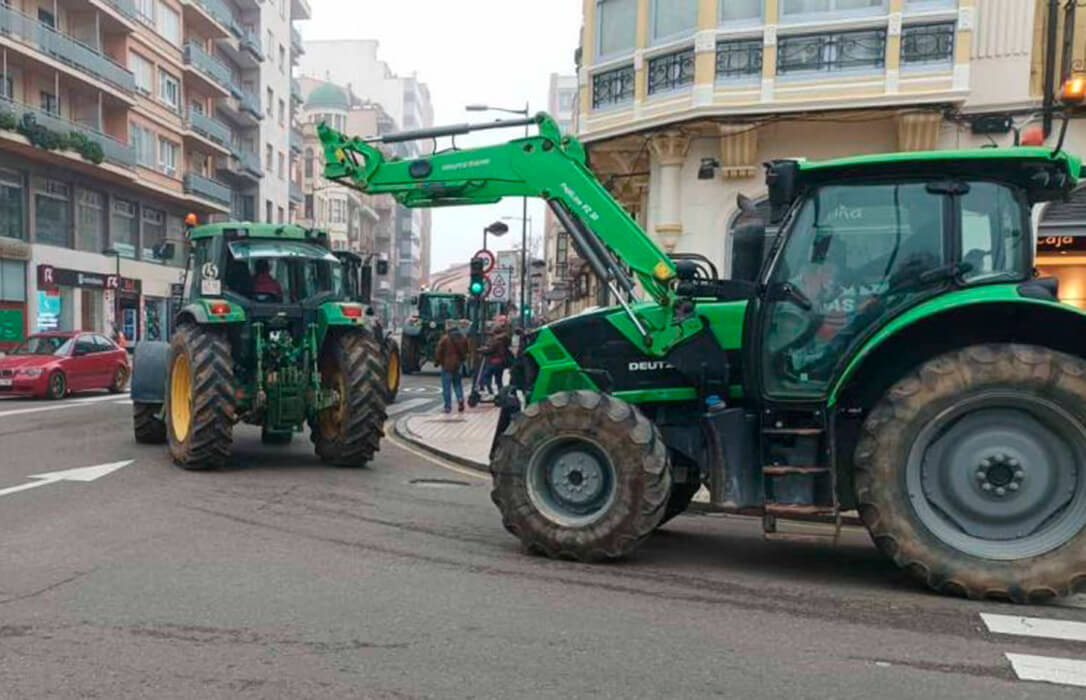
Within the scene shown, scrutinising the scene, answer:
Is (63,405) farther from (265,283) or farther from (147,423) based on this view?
(265,283)

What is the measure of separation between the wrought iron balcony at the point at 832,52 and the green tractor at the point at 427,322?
48.0 feet

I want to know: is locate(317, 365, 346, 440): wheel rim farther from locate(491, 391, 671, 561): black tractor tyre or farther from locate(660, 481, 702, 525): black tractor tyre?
locate(660, 481, 702, 525): black tractor tyre

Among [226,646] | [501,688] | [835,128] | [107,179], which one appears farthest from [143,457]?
[107,179]

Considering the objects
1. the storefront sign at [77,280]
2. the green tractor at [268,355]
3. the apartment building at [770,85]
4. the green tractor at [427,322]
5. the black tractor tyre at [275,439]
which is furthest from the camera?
the storefront sign at [77,280]

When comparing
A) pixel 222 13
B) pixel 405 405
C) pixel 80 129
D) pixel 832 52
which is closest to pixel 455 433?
pixel 405 405

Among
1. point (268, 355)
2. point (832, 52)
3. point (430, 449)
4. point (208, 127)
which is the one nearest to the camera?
point (268, 355)

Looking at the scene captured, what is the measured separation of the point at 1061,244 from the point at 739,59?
19.3 ft

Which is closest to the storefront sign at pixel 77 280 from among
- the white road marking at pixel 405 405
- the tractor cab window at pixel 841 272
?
the white road marking at pixel 405 405

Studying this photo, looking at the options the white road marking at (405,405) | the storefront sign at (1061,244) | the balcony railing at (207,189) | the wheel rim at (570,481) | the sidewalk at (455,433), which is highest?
the balcony railing at (207,189)

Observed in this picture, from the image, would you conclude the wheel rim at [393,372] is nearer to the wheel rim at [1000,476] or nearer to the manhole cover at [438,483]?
the manhole cover at [438,483]

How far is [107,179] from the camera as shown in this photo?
107 feet

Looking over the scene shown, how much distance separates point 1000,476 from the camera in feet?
16.4

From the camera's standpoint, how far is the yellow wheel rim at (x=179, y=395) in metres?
9.77

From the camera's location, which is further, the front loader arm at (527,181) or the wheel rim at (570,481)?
the front loader arm at (527,181)
